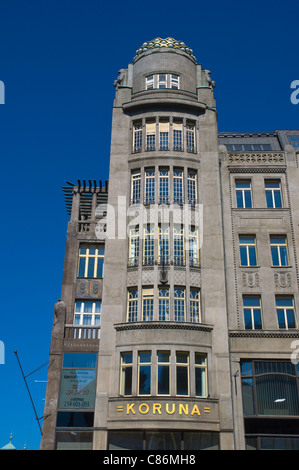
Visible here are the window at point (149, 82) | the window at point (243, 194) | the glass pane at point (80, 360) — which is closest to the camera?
the glass pane at point (80, 360)

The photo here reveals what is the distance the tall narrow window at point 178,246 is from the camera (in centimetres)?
3497

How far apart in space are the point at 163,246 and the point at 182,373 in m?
8.53

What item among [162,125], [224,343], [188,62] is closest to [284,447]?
[224,343]

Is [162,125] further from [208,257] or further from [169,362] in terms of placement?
[169,362]

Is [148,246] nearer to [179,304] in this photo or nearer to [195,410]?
[179,304]

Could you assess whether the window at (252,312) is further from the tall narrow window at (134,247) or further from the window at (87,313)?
the window at (87,313)

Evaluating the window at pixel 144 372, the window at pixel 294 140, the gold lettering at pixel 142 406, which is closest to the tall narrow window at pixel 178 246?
the window at pixel 144 372

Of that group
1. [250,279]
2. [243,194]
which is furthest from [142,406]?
[243,194]

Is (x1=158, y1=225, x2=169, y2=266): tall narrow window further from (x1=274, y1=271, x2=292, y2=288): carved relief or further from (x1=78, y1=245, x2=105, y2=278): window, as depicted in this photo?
(x1=274, y1=271, x2=292, y2=288): carved relief

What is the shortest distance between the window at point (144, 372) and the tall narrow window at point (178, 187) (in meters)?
11.1

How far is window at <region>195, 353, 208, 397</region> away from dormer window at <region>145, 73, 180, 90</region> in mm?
21035

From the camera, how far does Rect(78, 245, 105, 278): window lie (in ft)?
124

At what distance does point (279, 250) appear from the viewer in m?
37.9

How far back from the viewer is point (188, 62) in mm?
42469
